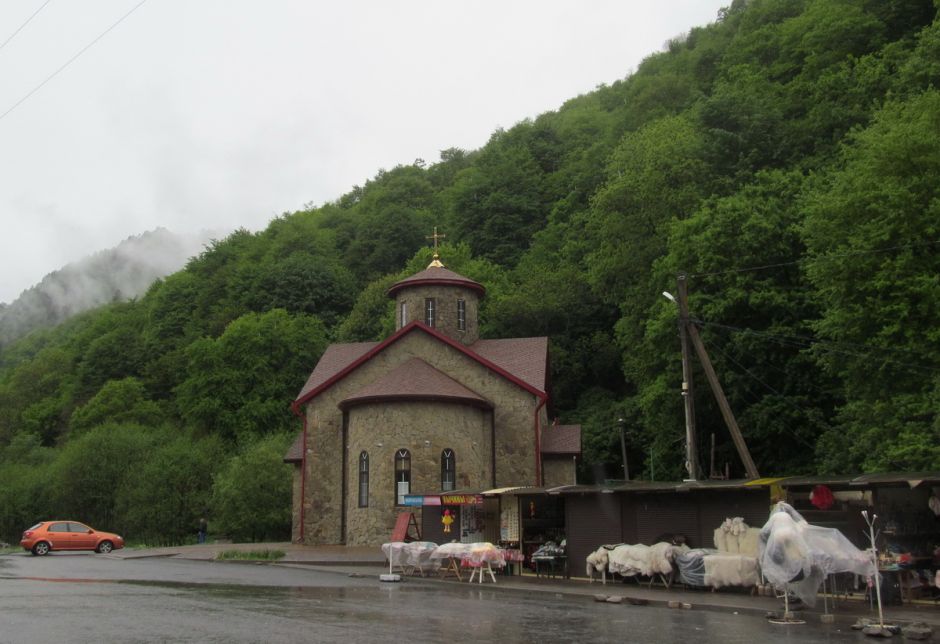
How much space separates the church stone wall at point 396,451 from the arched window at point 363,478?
0.15 metres

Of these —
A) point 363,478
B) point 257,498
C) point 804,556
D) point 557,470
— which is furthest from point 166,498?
point 804,556

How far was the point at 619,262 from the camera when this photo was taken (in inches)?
1704

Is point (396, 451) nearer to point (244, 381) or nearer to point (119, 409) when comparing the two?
point (244, 381)

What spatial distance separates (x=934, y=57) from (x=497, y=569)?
27.6 metres

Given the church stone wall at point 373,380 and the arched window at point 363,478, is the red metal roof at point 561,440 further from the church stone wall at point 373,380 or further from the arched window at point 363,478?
the arched window at point 363,478

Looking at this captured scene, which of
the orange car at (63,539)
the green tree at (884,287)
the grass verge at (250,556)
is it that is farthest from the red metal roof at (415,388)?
the green tree at (884,287)

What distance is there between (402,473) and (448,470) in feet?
5.36

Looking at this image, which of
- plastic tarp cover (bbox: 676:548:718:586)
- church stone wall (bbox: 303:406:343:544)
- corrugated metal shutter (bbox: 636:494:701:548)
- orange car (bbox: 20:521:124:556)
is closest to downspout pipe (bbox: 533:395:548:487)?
church stone wall (bbox: 303:406:343:544)

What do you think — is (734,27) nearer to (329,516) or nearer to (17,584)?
(329,516)

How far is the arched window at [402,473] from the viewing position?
93.8 ft

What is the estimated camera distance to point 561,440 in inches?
1294

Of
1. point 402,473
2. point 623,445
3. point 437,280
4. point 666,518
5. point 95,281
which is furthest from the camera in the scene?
point 95,281

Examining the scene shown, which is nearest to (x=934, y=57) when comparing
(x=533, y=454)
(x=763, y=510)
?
(x=533, y=454)

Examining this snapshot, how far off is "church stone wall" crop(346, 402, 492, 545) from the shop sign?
5.39m
